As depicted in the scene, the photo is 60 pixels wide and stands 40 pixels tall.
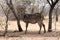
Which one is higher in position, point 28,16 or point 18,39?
point 28,16

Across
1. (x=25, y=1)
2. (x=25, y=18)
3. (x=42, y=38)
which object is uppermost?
(x=25, y=1)

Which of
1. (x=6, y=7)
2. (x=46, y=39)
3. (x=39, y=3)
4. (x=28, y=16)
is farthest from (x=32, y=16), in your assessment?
(x=39, y=3)

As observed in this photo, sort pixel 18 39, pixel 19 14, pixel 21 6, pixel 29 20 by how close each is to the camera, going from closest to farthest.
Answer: pixel 18 39 → pixel 29 20 → pixel 19 14 → pixel 21 6

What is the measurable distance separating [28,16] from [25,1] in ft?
8.84

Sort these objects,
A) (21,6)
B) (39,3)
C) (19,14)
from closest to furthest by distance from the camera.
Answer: (19,14) < (21,6) < (39,3)

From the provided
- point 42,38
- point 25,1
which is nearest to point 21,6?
point 25,1

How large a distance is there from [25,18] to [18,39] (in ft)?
10.1

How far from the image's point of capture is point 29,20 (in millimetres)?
15758

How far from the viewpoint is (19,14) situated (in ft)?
58.1

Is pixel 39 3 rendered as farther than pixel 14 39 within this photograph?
Yes

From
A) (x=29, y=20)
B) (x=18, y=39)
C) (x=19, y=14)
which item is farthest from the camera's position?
(x=19, y=14)

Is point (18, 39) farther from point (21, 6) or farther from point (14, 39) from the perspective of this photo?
point (21, 6)

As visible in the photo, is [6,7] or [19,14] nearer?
[6,7]

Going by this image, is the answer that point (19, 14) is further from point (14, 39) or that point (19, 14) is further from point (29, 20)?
point (14, 39)
